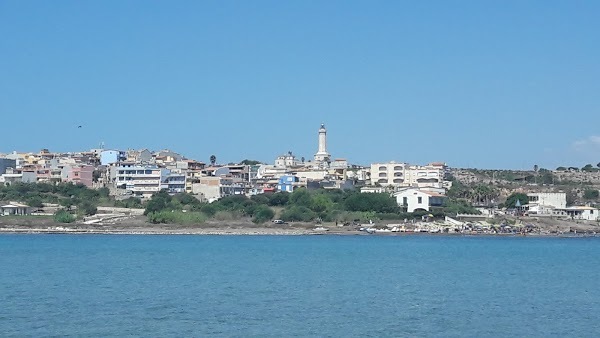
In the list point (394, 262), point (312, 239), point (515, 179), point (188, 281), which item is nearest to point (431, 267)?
point (394, 262)

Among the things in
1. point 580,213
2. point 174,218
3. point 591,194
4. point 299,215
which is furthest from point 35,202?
point 591,194

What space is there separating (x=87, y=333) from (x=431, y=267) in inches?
743

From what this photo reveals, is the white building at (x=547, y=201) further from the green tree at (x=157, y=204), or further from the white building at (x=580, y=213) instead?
the green tree at (x=157, y=204)

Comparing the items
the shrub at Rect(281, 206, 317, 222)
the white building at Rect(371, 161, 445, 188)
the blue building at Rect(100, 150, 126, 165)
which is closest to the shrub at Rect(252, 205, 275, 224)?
the shrub at Rect(281, 206, 317, 222)

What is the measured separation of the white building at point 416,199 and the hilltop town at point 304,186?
0.07 meters

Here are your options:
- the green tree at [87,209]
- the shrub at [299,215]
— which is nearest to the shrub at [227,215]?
the shrub at [299,215]

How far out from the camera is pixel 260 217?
214 feet

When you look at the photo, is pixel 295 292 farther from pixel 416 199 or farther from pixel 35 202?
pixel 35 202

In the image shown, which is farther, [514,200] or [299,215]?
[514,200]

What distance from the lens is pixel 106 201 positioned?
230 ft

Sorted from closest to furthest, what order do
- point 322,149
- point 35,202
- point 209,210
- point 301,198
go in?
point 209,210
point 301,198
point 35,202
point 322,149

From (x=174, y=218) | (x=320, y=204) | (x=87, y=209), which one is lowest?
(x=174, y=218)

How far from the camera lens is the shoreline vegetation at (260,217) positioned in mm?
62969

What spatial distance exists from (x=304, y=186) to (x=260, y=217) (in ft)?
41.0
